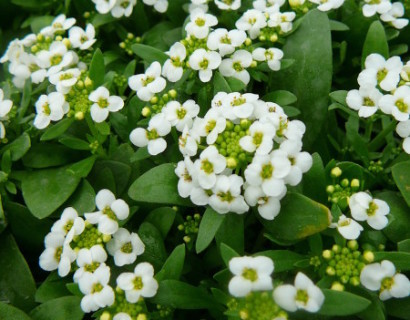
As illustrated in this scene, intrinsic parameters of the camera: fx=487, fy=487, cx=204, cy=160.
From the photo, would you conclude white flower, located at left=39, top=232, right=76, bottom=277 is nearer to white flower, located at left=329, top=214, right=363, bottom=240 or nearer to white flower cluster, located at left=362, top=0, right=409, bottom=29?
white flower, located at left=329, top=214, right=363, bottom=240

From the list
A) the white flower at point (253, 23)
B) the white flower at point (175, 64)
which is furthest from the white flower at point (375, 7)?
the white flower at point (175, 64)

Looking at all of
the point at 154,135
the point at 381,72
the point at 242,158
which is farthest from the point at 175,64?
the point at 381,72

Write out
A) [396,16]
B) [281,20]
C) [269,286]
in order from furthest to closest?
1. [396,16]
2. [281,20]
3. [269,286]

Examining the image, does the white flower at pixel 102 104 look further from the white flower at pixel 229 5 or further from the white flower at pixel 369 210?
the white flower at pixel 369 210

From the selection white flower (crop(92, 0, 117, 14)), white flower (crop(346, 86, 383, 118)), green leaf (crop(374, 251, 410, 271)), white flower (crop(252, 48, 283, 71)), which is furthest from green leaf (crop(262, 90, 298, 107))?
white flower (crop(92, 0, 117, 14))

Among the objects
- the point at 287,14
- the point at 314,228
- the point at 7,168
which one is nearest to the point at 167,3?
the point at 287,14

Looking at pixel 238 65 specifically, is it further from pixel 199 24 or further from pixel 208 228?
pixel 208 228

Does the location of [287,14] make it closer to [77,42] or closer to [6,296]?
[77,42]
